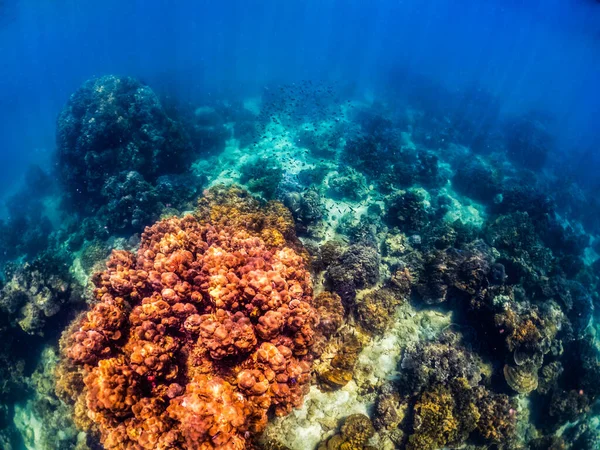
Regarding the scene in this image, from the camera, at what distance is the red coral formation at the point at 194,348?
5.13m

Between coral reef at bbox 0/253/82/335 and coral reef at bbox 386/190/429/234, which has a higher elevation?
coral reef at bbox 386/190/429/234

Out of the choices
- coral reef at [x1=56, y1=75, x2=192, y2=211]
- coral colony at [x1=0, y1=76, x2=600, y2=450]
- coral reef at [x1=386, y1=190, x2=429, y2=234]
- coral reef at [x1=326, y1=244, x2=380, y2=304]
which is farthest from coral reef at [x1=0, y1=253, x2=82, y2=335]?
coral reef at [x1=386, y1=190, x2=429, y2=234]

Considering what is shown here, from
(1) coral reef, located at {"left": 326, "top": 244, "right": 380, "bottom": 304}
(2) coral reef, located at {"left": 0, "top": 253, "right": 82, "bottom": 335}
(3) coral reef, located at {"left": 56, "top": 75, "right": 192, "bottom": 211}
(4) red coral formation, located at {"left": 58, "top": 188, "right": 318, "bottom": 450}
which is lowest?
(2) coral reef, located at {"left": 0, "top": 253, "right": 82, "bottom": 335}

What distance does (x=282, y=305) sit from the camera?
6.31 m

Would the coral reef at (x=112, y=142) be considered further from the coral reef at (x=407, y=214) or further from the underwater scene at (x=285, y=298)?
the coral reef at (x=407, y=214)

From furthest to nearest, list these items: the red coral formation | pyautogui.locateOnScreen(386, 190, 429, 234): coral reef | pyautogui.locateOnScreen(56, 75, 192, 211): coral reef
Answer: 1. pyautogui.locateOnScreen(56, 75, 192, 211): coral reef
2. pyautogui.locateOnScreen(386, 190, 429, 234): coral reef
3. the red coral formation

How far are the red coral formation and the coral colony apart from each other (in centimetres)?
4

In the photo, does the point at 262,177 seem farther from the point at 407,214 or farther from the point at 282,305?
the point at 282,305

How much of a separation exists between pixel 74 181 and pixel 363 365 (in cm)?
2131

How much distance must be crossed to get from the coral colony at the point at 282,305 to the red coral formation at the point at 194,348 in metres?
0.04

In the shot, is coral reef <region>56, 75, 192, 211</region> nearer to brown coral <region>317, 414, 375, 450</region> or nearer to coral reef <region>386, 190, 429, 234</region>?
coral reef <region>386, 190, 429, 234</region>

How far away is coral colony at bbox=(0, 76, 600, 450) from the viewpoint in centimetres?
591

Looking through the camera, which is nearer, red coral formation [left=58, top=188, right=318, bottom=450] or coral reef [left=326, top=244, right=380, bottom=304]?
red coral formation [left=58, top=188, right=318, bottom=450]

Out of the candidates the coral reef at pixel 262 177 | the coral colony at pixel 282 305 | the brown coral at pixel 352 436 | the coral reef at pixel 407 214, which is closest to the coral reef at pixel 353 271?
the coral colony at pixel 282 305
